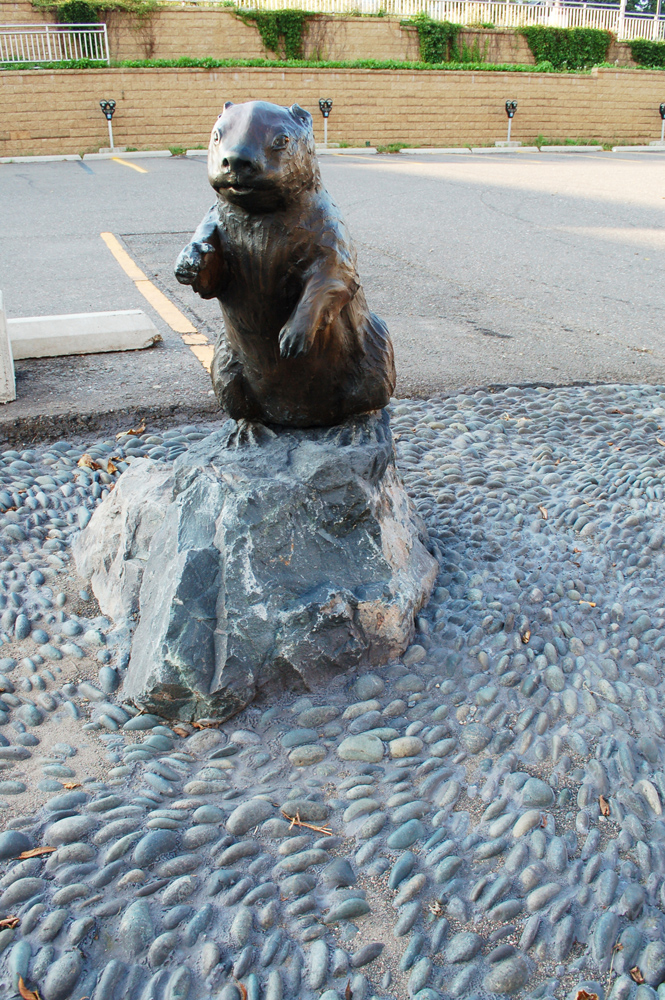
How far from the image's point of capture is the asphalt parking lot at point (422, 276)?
5.04 metres

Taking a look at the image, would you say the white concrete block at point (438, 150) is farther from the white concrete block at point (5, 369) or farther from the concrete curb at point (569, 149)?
the white concrete block at point (5, 369)

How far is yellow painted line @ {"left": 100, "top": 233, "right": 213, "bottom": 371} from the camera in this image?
552 cm

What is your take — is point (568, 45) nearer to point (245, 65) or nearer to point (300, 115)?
point (245, 65)

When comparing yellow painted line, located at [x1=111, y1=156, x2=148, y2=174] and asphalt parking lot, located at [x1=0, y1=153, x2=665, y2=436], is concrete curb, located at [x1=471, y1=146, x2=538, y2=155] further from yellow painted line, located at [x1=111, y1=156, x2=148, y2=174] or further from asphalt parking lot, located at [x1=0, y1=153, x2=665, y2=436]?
yellow painted line, located at [x1=111, y1=156, x2=148, y2=174]

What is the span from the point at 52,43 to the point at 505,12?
50.2 feet

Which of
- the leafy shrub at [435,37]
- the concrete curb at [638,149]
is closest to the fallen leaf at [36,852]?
the concrete curb at [638,149]

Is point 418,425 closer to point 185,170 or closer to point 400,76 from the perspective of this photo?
point 185,170

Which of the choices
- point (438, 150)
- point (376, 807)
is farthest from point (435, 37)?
point (376, 807)

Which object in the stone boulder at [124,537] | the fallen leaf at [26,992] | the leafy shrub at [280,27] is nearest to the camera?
the fallen leaf at [26,992]

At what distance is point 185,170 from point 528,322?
11.2 meters

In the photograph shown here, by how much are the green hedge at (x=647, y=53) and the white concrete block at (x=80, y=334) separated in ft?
95.6

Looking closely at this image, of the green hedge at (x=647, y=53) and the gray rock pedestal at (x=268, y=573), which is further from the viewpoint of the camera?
the green hedge at (x=647, y=53)

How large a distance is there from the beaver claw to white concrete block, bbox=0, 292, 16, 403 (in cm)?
269

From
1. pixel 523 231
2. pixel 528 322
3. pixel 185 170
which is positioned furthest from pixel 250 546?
pixel 185 170
